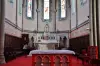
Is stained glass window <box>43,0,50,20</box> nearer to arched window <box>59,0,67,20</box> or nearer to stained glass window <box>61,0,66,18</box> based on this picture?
arched window <box>59,0,67,20</box>

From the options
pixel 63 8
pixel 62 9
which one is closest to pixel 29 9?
pixel 62 9

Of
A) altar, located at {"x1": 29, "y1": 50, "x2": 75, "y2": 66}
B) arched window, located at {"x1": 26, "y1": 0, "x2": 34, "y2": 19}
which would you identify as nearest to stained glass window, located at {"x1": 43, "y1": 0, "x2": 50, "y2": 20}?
arched window, located at {"x1": 26, "y1": 0, "x2": 34, "y2": 19}

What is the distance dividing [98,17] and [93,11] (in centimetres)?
65

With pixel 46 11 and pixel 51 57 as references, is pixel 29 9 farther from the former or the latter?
pixel 51 57

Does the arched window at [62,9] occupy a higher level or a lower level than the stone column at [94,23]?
higher

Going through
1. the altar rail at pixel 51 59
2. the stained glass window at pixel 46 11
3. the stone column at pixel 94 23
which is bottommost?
the altar rail at pixel 51 59

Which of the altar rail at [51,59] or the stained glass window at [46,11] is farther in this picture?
the stained glass window at [46,11]

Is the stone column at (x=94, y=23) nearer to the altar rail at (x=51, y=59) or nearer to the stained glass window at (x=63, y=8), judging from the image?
the altar rail at (x=51, y=59)

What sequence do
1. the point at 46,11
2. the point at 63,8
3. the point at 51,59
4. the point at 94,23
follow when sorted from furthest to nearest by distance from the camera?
the point at 46,11
the point at 63,8
the point at 94,23
the point at 51,59

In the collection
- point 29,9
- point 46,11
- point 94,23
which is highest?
point 29,9

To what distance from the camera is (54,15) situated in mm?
23781

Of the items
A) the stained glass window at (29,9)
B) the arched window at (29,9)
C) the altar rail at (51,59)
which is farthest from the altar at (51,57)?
the stained glass window at (29,9)

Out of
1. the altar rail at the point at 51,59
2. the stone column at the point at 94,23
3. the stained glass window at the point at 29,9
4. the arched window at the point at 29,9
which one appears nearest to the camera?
the altar rail at the point at 51,59

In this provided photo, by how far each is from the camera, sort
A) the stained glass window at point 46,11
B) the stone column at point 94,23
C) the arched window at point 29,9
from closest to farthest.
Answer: the stone column at point 94,23 → the arched window at point 29,9 → the stained glass window at point 46,11
